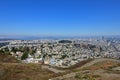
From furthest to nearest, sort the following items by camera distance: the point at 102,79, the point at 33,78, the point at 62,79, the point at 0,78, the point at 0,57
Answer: the point at 0,57 < the point at 0,78 < the point at 33,78 < the point at 62,79 < the point at 102,79

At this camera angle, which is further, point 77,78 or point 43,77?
point 43,77

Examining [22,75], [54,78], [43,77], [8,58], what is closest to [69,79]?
[54,78]

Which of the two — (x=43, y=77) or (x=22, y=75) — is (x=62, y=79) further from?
(x=22, y=75)

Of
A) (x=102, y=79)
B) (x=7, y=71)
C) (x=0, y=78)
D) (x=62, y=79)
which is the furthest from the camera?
(x=7, y=71)

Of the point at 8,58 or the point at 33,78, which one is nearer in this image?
the point at 33,78

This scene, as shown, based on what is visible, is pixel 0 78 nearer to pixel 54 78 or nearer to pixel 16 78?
pixel 16 78

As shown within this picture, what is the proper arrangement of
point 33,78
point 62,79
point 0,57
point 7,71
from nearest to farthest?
point 62,79, point 33,78, point 7,71, point 0,57

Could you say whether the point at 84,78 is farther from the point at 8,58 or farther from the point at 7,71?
the point at 8,58

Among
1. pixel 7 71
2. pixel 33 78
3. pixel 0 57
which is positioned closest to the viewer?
pixel 33 78

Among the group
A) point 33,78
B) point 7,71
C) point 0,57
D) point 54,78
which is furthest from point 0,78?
point 0,57
